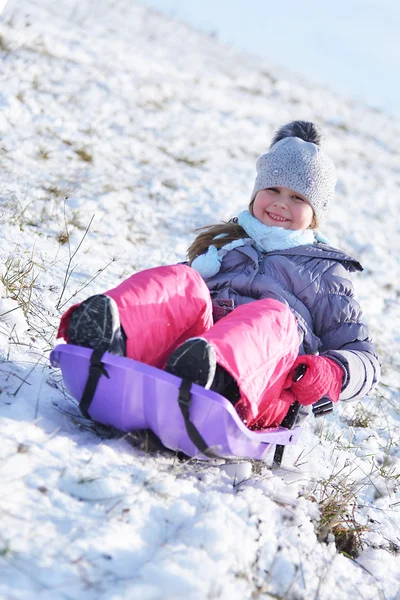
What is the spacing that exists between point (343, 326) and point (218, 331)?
869 millimetres

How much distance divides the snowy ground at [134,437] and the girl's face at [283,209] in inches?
35.0

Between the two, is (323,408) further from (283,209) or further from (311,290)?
(283,209)

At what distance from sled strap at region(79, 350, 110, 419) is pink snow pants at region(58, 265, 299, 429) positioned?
0.51 ft

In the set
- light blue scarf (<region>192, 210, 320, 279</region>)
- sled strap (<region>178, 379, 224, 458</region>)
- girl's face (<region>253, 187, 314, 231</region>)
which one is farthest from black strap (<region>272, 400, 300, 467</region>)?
girl's face (<region>253, 187, 314, 231</region>)

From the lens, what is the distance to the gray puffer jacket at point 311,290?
2.53 meters

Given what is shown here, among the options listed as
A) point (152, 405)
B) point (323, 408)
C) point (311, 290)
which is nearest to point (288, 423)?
point (323, 408)

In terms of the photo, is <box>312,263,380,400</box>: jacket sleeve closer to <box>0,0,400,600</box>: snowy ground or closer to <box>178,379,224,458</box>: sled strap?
<box>0,0,400,600</box>: snowy ground

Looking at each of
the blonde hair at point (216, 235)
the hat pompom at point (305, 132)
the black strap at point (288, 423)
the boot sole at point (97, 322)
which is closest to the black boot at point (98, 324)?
the boot sole at point (97, 322)

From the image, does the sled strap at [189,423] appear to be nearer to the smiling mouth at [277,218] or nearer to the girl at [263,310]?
the girl at [263,310]

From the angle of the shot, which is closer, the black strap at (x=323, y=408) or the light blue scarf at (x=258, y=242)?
the black strap at (x=323, y=408)

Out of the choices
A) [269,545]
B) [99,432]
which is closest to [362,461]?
[269,545]

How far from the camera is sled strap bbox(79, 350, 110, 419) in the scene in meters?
1.75

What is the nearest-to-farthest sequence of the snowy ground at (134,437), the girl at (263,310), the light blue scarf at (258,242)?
the snowy ground at (134,437)
the girl at (263,310)
the light blue scarf at (258,242)

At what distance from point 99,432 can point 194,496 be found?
40 centimetres
